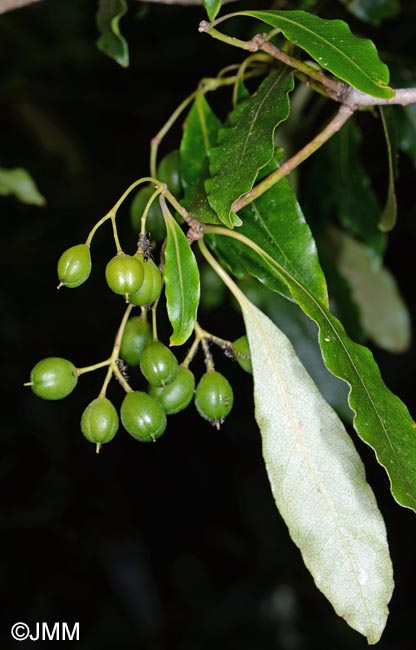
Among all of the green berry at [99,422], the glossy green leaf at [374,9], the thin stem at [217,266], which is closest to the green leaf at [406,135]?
the glossy green leaf at [374,9]

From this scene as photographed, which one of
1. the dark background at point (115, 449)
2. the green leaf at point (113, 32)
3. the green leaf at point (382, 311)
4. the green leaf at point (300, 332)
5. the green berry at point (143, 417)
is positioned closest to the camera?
the green berry at point (143, 417)

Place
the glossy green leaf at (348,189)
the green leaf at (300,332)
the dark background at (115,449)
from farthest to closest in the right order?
the dark background at (115,449) → the glossy green leaf at (348,189) → the green leaf at (300,332)

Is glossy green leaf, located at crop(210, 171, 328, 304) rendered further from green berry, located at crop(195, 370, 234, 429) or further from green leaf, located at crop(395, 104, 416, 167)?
green leaf, located at crop(395, 104, 416, 167)

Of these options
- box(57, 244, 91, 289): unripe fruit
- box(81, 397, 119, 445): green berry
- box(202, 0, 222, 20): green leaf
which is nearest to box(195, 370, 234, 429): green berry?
box(81, 397, 119, 445): green berry

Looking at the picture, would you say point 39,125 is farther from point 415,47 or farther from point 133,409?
point 133,409

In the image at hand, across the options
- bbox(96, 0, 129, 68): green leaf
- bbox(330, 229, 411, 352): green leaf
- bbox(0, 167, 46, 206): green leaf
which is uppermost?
bbox(96, 0, 129, 68): green leaf

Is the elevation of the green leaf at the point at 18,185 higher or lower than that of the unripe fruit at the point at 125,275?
lower

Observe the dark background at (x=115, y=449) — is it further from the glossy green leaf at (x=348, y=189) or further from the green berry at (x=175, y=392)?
the green berry at (x=175, y=392)
